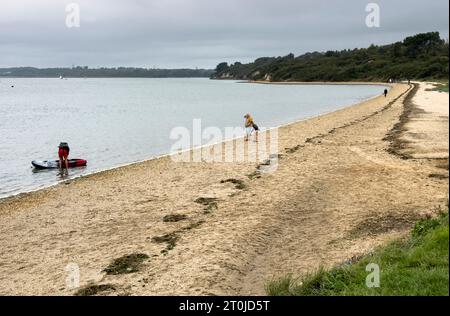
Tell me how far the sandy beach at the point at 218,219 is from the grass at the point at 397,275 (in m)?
0.81

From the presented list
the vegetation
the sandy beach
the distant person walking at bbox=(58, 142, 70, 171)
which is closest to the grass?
the sandy beach

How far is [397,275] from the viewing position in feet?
21.4

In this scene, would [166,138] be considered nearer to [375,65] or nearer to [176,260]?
[176,260]

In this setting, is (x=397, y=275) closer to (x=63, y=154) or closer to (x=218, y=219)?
(x=218, y=219)

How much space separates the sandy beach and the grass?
0.81 metres

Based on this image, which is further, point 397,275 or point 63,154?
point 63,154

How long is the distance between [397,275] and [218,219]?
20.0ft

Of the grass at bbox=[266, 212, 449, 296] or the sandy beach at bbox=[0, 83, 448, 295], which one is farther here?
the sandy beach at bbox=[0, 83, 448, 295]

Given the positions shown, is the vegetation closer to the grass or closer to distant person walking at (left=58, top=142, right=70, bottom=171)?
distant person walking at (left=58, top=142, right=70, bottom=171)

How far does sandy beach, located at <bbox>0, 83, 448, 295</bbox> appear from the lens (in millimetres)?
8672

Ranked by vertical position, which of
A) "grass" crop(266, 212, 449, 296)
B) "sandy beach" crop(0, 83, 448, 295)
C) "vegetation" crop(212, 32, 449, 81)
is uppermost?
"vegetation" crop(212, 32, 449, 81)

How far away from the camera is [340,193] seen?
46.3 feet

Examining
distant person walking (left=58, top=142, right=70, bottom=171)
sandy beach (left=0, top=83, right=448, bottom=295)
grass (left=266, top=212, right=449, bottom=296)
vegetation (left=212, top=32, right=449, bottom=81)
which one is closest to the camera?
grass (left=266, top=212, right=449, bottom=296)

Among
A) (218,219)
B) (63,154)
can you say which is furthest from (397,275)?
(63,154)
